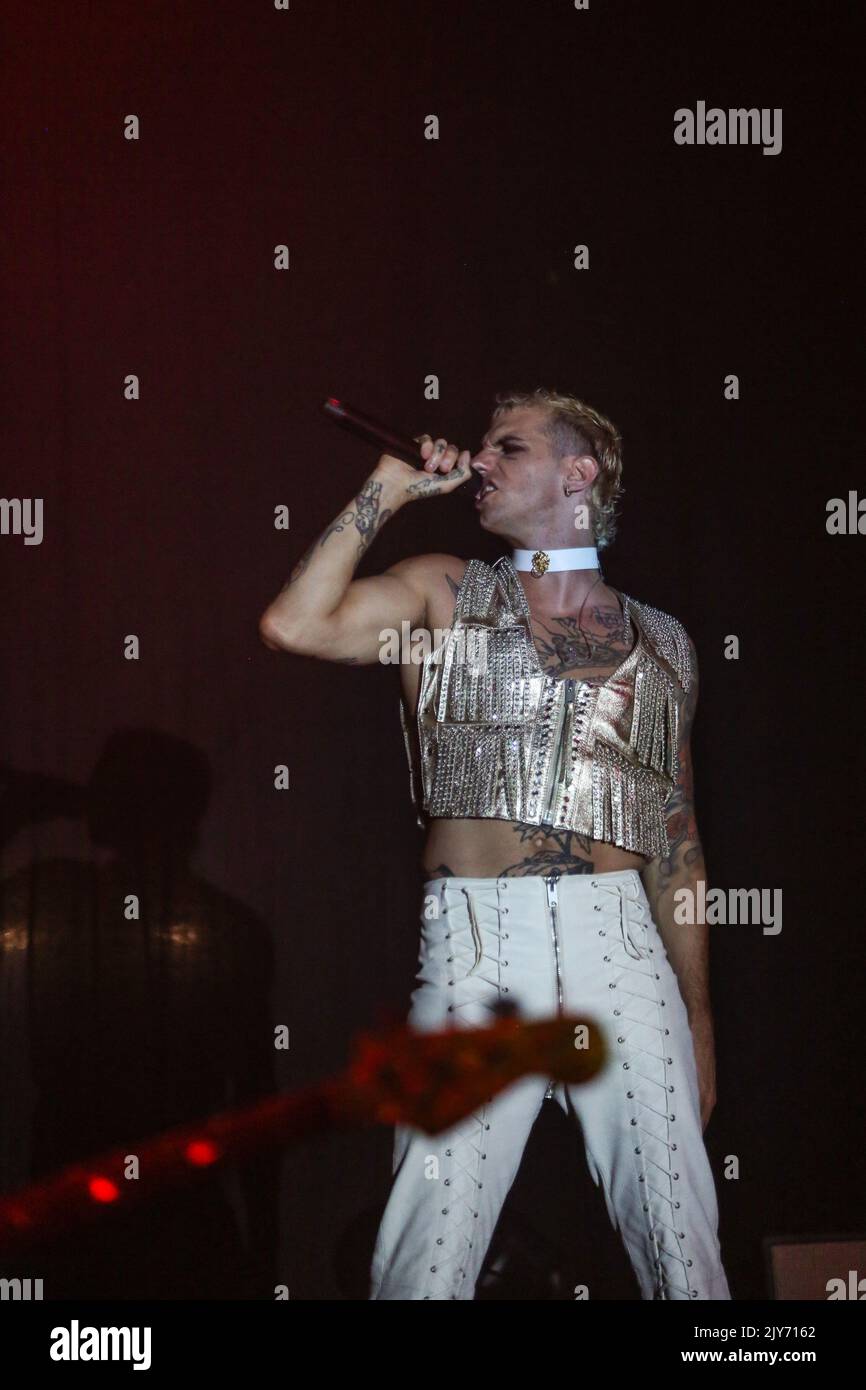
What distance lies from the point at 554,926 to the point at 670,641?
2.31 ft

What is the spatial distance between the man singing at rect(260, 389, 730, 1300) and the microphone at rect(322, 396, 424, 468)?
2 cm

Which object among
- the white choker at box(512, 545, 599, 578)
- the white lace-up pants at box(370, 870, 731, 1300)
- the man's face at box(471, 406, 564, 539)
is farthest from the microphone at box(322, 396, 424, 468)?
the white lace-up pants at box(370, 870, 731, 1300)

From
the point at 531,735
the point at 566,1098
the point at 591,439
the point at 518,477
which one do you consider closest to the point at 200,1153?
the point at 566,1098

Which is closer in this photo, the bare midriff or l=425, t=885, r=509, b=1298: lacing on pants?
l=425, t=885, r=509, b=1298: lacing on pants

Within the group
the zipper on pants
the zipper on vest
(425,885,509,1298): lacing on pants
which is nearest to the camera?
(425,885,509,1298): lacing on pants

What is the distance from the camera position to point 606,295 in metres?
3.78

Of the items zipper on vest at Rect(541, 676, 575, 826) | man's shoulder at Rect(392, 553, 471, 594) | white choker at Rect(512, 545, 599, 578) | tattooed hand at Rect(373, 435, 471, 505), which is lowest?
zipper on vest at Rect(541, 676, 575, 826)

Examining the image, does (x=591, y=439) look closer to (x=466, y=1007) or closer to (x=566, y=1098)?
(x=466, y=1007)

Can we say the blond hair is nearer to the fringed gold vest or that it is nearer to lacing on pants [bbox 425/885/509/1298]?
the fringed gold vest

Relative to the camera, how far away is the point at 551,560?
3248 mm

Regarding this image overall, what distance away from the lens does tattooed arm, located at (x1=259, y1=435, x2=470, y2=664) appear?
9.68 feet

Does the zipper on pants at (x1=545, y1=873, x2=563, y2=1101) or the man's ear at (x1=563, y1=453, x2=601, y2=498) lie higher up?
the man's ear at (x1=563, y1=453, x2=601, y2=498)

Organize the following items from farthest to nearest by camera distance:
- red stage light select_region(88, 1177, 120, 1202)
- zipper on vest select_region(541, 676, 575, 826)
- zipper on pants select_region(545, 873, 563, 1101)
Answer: red stage light select_region(88, 1177, 120, 1202), zipper on vest select_region(541, 676, 575, 826), zipper on pants select_region(545, 873, 563, 1101)
